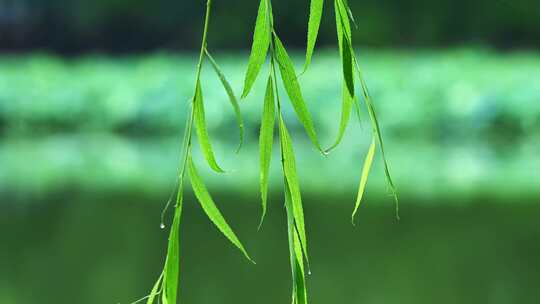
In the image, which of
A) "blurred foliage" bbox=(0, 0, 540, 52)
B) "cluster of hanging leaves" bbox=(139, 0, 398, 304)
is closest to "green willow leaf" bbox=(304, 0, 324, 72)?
"cluster of hanging leaves" bbox=(139, 0, 398, 304)

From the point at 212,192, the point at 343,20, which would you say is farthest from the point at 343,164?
the point at 343,20

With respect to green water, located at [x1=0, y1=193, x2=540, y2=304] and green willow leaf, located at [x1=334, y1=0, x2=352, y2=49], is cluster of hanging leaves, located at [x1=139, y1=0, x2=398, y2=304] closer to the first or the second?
green willow leaf, located at [x1=334, y1=0, x2=352, y2=49]

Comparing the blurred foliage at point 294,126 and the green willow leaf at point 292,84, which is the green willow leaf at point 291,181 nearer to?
the green willow leaf at point 292,84

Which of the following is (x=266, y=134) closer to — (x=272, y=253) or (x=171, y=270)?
(x=171, y=270)

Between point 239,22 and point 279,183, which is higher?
point 239,22

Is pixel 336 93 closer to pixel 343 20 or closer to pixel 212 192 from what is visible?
pixel 212 192

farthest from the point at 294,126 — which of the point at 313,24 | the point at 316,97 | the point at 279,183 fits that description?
the point at 313,24

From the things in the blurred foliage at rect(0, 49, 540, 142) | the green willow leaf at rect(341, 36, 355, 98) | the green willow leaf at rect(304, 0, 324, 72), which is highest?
the green willow leaf at rect(304, 0, 324, 72)
